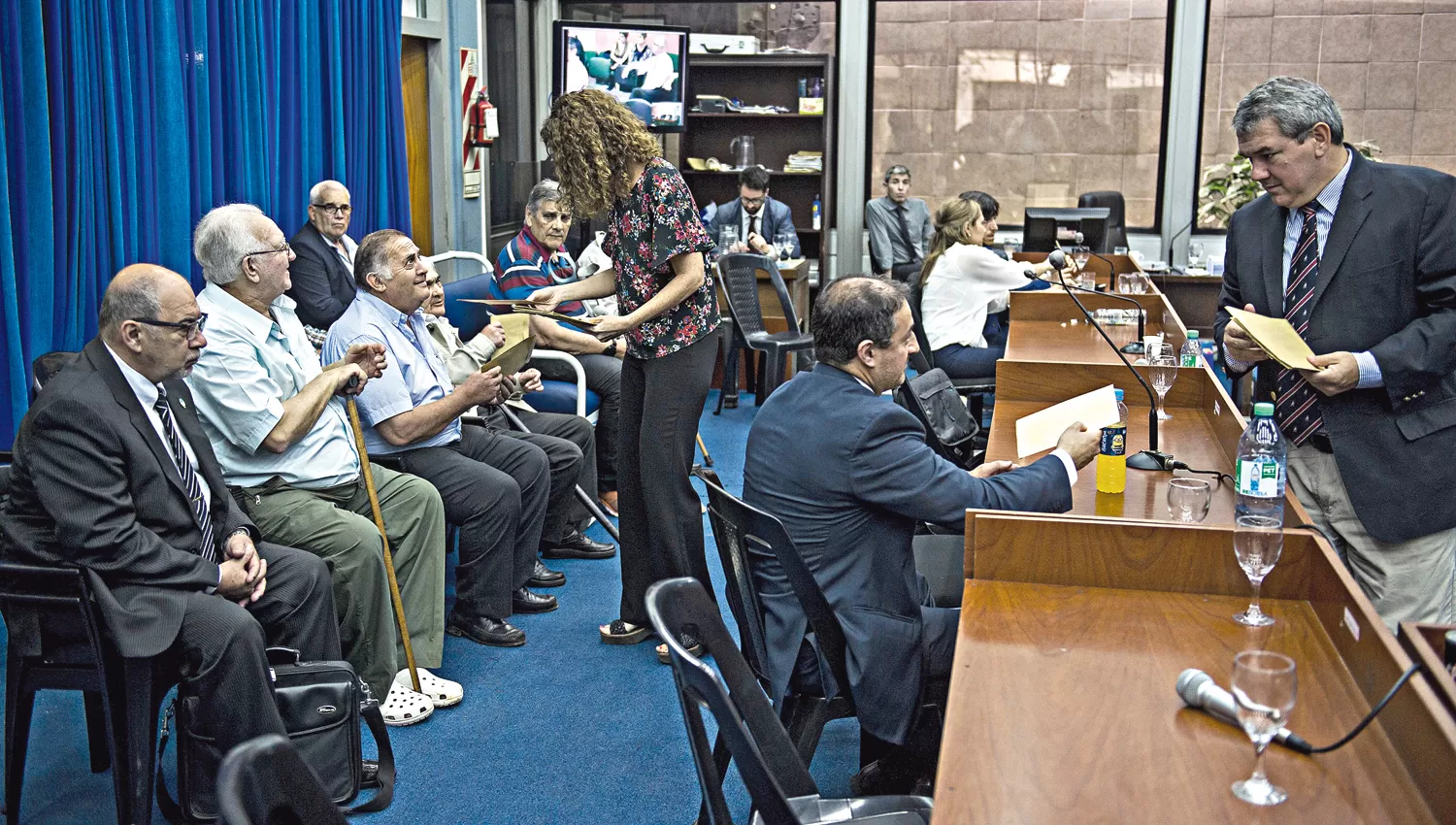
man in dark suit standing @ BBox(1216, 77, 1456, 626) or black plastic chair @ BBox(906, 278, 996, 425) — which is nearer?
man in dark suit standing @ BBox(1216, 77, 1456, 626)

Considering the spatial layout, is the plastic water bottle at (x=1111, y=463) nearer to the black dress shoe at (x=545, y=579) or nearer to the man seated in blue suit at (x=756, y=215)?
the black dress shoe at (x=545, y=579)

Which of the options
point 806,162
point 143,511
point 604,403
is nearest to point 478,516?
point 143,511

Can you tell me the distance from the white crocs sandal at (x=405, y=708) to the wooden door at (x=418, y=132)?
403cm

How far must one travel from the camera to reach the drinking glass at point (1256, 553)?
1.93 metres

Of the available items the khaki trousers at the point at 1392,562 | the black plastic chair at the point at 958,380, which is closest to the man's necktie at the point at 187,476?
the khaki trousers at the point at 1392,562

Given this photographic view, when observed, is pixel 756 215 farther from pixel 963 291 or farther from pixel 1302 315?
pixel 1302 315

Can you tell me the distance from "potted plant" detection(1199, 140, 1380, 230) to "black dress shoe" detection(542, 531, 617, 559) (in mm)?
5200

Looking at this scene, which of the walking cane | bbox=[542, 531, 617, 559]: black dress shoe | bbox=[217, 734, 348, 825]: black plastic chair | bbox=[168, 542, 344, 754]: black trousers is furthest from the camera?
bbox=[542, 531, 617, 559]: black dress shoe

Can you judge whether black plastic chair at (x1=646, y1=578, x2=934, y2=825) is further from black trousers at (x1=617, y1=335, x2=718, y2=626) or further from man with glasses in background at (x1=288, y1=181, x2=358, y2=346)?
man with glasses in background at (x1=288, y1=181, x2=358, y2=346)

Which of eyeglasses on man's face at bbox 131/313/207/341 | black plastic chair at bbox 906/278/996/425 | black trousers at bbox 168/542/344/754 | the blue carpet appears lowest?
the blue carpet

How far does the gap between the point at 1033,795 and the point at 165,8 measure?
12.6 ft

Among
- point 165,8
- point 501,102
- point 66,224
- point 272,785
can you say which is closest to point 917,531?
point 272,785

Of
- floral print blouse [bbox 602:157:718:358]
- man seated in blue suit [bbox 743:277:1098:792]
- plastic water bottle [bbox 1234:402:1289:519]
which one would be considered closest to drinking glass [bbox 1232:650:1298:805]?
plastic water bottle [bbox 1234:402:1289:519]

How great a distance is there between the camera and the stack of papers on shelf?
9.07m
